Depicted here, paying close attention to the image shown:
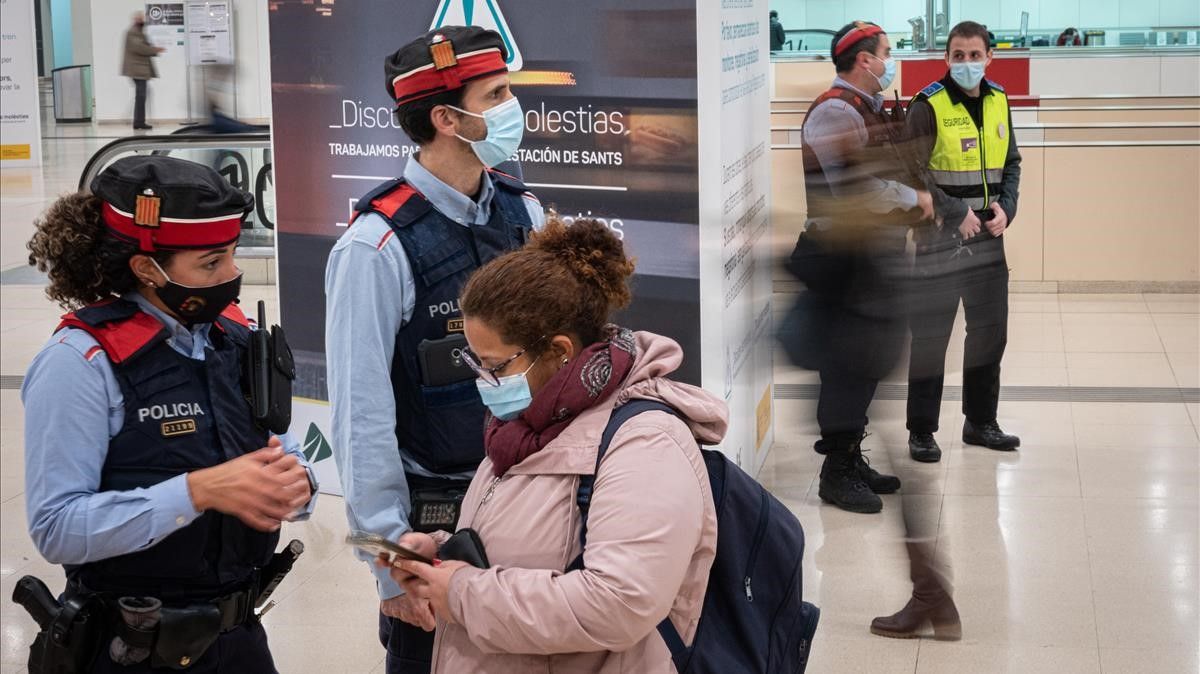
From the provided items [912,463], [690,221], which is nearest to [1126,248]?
[912,463]

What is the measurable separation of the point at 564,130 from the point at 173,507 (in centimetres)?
254

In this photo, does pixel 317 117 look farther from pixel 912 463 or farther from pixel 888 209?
pixel 912 463

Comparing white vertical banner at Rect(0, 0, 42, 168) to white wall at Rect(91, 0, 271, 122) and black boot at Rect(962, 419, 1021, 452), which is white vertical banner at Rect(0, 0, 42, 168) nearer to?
white wall at Rect(91, 0, 271, 122)

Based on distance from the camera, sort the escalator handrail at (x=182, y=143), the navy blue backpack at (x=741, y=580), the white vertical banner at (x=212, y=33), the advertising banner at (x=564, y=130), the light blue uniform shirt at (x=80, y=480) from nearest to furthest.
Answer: the navy blue backpack at (x=741, y=580)
the light blue uniform shirt at (x=80, y=480)
the advertising banner at (x=564, y=130)
the escalator handrail at (x=182, y=143)
the white vertical banner at (x=212, y=33)

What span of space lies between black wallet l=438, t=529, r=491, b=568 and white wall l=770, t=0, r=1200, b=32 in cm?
823

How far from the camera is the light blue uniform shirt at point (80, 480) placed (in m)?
1.98

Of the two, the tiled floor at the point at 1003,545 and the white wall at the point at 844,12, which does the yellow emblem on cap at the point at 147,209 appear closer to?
the tiled floor at the point at 1003,545

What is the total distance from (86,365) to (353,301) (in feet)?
1.39

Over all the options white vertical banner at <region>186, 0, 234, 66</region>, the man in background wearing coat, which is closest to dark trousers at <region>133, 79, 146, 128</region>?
the man in background wearing coat

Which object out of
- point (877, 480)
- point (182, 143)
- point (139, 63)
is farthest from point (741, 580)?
point (139, 63)

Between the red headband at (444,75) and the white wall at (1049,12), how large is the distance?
7402 millimetres

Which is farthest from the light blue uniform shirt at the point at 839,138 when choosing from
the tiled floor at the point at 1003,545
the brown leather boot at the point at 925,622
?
the brown leather boot at the point at 925,622

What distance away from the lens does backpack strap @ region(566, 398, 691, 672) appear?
1651 mm

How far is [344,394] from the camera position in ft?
7.36
